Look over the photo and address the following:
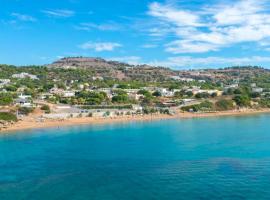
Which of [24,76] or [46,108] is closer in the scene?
[46,108]

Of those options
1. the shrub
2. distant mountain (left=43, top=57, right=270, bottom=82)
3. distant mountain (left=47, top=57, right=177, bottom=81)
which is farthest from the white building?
the shrub

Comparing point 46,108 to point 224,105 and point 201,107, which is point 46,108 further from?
point 224,105

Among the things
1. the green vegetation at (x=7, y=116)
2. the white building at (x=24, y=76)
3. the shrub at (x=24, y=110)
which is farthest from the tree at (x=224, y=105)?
the white building at (x=24, y=76)

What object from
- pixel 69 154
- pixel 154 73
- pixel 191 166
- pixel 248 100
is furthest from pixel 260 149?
pixel 154 73

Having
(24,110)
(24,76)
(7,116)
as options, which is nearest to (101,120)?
(24,110)

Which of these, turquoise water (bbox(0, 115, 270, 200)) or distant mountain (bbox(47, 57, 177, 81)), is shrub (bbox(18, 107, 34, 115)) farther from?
distant mountain (bbox(47, 57, 177, 81))

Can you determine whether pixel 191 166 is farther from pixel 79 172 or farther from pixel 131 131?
pixel 131 131

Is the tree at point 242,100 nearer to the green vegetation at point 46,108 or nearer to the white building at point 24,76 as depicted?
the green vegetation at point 46,108

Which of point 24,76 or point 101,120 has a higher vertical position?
point 24,76
